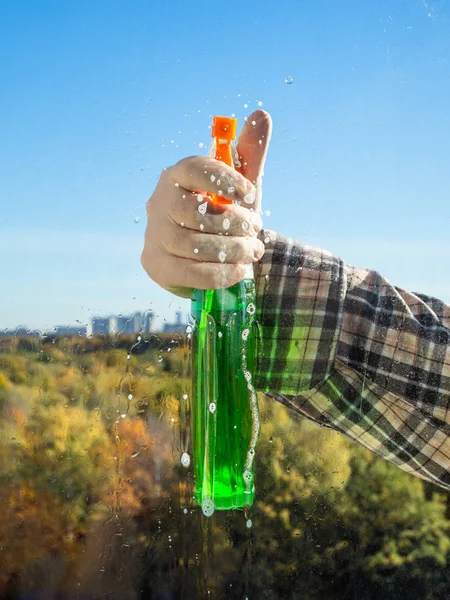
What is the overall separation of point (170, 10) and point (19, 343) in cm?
91

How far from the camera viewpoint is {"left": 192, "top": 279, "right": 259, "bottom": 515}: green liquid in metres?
0.59

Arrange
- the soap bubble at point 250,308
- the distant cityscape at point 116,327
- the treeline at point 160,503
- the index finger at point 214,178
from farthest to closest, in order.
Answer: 1. the treeline at point 160,503
2. the distant cityscape at point 116,327
3. the soap bubble at point 250,308
4. the index finger at point 214,178

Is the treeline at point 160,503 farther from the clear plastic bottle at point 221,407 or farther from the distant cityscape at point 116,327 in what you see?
the clear plastic bottle at point 221,407

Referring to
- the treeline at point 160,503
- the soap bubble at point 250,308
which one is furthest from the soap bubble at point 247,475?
the treeline at point 160,503

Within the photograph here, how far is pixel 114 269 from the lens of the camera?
150cm

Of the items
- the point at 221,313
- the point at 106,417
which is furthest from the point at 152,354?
the point at 221,313

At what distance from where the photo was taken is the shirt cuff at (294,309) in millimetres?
734

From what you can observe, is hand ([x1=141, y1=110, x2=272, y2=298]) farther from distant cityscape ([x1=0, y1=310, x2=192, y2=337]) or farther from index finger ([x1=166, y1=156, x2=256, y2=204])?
distant cityscape ([x1=0, y1=310, x2=192, y2=337])

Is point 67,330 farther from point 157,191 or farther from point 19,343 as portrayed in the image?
point 157,191

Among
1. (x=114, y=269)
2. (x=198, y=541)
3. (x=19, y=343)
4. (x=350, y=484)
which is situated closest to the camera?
(x=114, y=269)

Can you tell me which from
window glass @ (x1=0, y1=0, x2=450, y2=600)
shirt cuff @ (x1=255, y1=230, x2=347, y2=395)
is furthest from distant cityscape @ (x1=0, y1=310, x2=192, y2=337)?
shirt cuff @ (x1=255, y1=230, x2=347, y2=395)

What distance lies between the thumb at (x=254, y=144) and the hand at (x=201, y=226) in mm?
66

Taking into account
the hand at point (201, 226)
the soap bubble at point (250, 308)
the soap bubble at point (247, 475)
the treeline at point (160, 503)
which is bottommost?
the treeline at point (160, 503)

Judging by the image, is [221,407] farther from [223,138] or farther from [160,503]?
[160,503]
